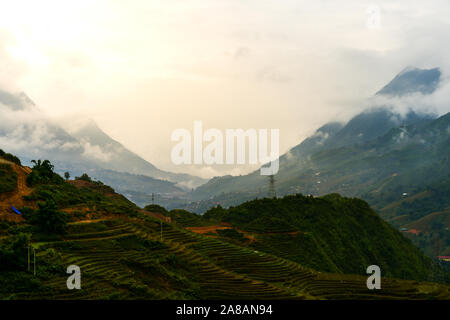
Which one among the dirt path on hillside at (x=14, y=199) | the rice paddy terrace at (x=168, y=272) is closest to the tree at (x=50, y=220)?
the rice paddy terrace at (x=168, y=272)

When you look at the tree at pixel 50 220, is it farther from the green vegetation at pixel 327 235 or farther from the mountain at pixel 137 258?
the green vegetation at pixel 327 235

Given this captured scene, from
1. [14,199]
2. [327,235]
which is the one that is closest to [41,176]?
[14,199]

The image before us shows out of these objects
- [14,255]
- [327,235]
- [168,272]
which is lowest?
[168,272]

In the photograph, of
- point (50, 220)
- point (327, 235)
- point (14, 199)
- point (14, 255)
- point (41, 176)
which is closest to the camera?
point (14, 255)

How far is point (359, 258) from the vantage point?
88250 millimetres

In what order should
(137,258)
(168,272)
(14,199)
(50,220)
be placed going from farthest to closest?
(14,199) < (50,220) < (137,258) < (168,272)

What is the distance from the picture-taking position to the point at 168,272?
1634 inches

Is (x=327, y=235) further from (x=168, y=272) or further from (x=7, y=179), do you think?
(x=7, y=179)

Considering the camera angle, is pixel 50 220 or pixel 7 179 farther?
pixel 7 179

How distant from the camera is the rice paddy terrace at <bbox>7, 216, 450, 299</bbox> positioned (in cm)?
3500

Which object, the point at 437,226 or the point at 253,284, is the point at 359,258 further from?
the point at 437,226

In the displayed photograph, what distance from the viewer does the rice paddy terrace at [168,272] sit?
115 ft
